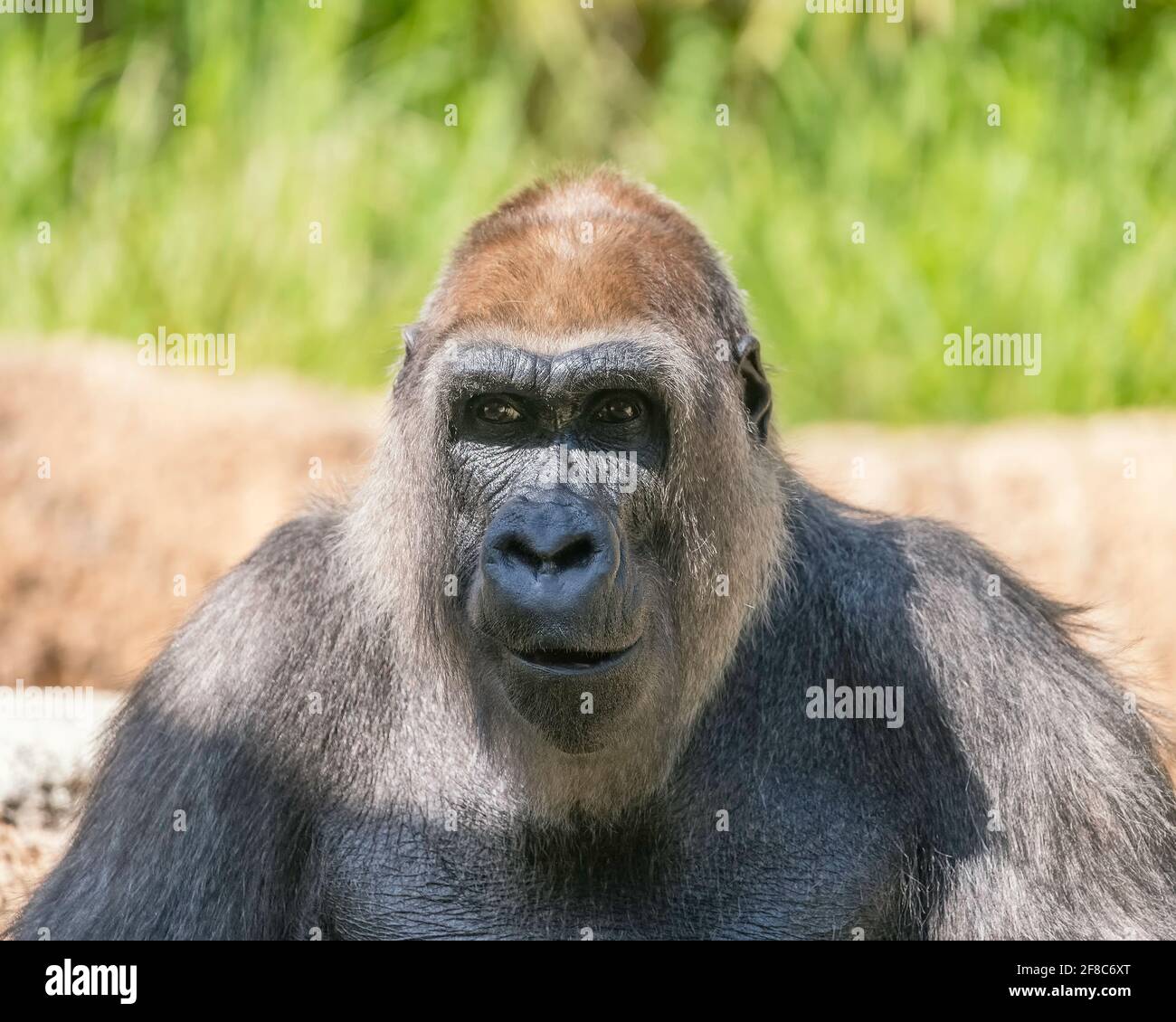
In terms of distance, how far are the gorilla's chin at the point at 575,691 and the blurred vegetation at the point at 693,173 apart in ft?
26.5

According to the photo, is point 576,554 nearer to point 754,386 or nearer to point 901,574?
point 754,386

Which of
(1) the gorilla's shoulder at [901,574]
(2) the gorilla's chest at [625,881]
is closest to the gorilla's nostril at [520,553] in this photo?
(2) the gorilla's chest at [625,881]

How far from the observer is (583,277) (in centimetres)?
596

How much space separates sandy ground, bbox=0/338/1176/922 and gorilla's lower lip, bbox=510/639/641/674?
623cm

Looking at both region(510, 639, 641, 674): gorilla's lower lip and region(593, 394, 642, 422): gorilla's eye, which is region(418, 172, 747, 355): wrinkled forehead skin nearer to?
region(593, 394, 642, 422): gorilla's eye

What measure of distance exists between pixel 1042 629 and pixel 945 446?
585 centimetres

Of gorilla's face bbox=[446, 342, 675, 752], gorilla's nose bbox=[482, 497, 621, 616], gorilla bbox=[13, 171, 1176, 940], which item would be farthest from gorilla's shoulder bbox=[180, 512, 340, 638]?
gorilla's nose bbox=[482, 497, 621, 616]

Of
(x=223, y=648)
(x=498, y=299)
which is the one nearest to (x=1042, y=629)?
(x=498, y=299)

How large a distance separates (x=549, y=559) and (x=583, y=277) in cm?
124

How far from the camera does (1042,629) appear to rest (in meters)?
6.51

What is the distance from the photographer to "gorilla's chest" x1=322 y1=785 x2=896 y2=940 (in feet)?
19.5

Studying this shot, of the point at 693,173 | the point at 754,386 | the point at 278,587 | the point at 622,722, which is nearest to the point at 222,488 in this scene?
the point at 278,587

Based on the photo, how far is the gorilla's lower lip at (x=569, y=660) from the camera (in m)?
5.29
